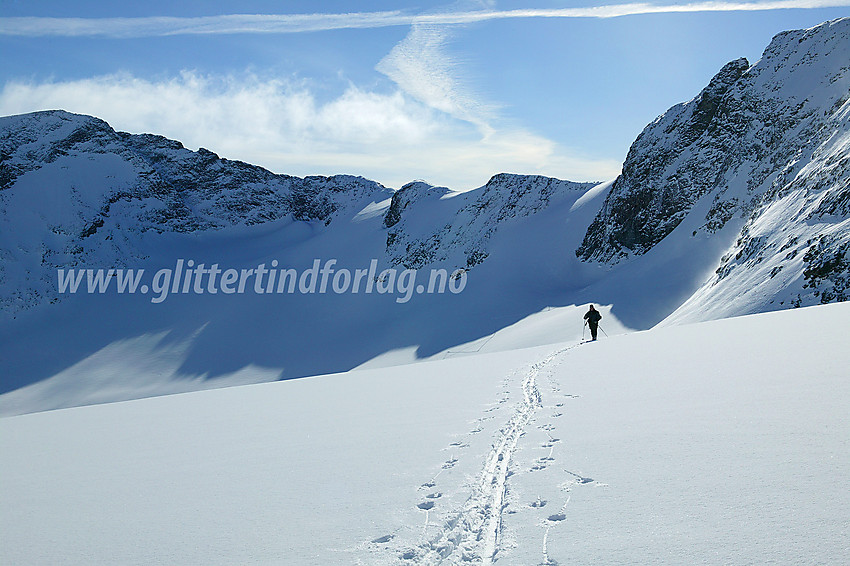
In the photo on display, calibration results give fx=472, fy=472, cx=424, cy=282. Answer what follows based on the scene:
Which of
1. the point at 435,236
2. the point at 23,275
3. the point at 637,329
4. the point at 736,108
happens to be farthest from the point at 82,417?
the point at 23,275

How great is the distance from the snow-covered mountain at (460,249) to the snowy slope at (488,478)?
14165 mm

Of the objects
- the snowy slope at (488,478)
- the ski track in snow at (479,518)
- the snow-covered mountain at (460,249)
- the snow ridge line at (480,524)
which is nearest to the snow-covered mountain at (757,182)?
the snow-covered mountain at (460,249)

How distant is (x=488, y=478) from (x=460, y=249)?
5133 cm

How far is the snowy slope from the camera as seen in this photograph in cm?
313

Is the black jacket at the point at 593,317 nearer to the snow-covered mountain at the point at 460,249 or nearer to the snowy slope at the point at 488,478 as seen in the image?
the snow-covered mountain at the point at 460,249

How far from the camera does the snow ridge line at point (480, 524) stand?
332cm

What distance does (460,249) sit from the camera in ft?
182

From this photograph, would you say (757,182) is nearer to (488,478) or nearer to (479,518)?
(488,478)

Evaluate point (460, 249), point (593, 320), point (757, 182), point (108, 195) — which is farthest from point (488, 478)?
point (108, 195)

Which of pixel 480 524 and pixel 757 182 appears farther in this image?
pixel 757 182

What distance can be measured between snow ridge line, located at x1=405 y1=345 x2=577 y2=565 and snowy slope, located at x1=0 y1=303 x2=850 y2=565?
0.02 metres

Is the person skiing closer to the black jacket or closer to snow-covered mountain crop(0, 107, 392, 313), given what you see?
the black jacket

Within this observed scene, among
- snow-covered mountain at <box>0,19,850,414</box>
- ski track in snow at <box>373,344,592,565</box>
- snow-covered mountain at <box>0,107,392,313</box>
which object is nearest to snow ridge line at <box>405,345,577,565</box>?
ski track in snow at <box>373,344,592,565</box>

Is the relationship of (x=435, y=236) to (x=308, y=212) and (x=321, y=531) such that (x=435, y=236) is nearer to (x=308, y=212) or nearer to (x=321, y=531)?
(x=308, y=212)
